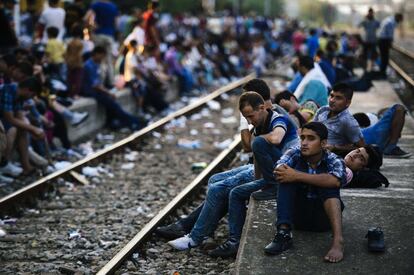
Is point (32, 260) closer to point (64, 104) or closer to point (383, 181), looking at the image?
point (383, 181)

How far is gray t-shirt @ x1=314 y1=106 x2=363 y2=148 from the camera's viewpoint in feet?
26.1

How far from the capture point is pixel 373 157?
7.69 metres

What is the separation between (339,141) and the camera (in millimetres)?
8109

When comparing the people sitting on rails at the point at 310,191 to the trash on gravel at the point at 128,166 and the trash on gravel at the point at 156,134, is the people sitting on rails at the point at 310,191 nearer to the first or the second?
the trash on gravel at the point at 128,166

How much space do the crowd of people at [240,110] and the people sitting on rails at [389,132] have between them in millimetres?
12

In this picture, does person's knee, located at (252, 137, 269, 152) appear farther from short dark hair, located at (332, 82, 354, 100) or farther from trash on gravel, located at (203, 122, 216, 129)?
trash on gravel, located at (203, 122, 216, 129)

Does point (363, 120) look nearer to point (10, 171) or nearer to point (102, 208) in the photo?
point (102, 208)

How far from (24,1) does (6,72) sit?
1073 centimetres

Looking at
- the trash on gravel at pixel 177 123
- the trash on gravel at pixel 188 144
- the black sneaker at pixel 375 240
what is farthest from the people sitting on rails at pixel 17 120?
the black sneaker at pixel 375 240

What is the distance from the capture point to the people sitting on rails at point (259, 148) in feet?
21.4

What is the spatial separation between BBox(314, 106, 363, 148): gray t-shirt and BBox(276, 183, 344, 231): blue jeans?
2.03 metres

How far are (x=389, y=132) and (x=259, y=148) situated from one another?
3.13 metres

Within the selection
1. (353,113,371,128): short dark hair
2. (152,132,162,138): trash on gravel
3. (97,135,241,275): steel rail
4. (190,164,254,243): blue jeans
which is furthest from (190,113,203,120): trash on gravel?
(190,164,254,243): blue jeans

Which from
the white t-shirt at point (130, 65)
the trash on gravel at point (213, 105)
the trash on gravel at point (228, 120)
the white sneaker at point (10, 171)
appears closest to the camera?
the white sneaker at point (10, 171)
